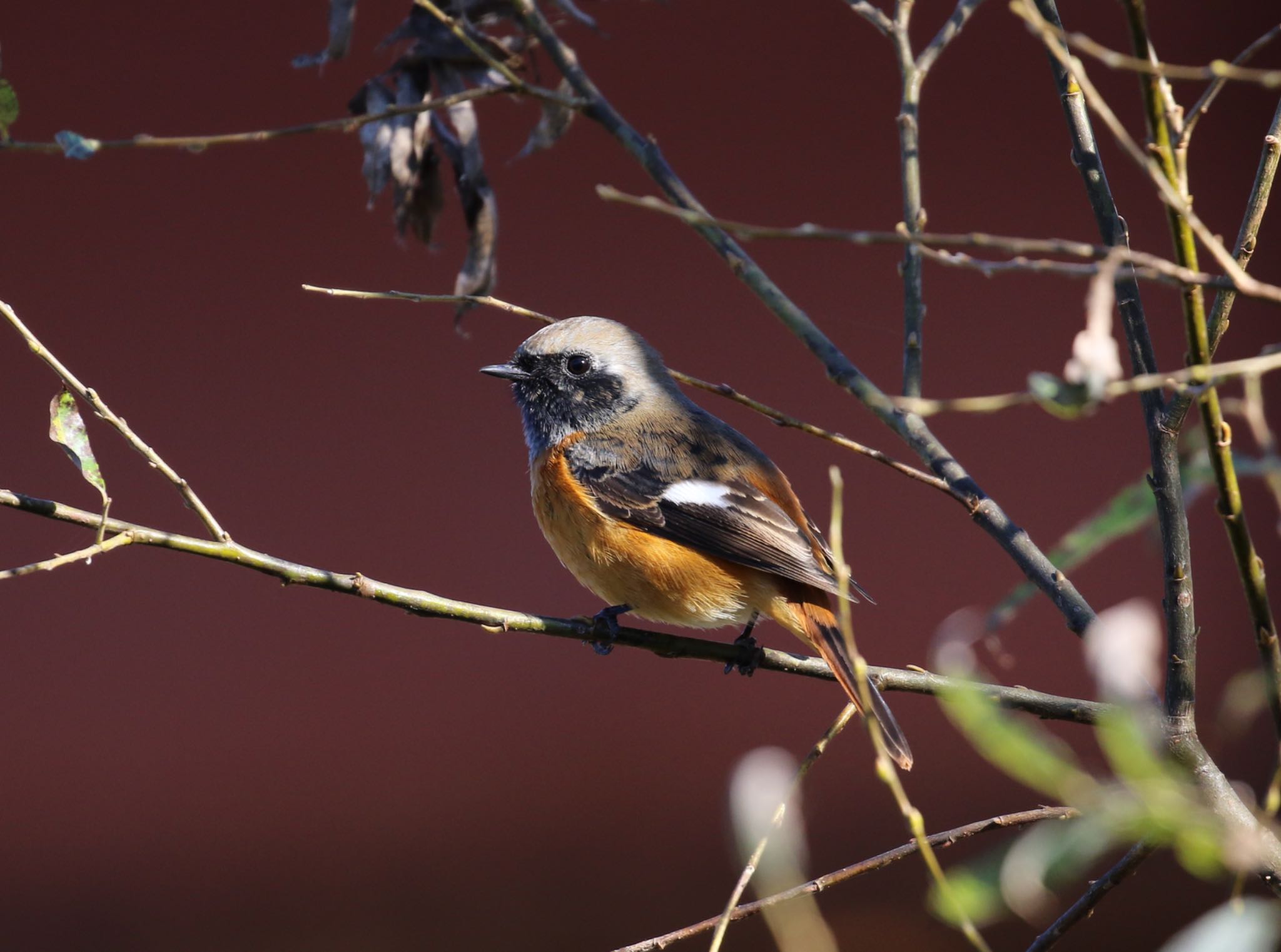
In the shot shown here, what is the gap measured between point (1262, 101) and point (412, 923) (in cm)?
487

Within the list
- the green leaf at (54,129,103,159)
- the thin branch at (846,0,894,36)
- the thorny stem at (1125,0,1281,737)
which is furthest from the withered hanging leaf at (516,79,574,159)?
the thorny stem at (1125,0,1281,737)

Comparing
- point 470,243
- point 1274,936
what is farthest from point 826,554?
point 1274,936

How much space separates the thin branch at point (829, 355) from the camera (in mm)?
1731

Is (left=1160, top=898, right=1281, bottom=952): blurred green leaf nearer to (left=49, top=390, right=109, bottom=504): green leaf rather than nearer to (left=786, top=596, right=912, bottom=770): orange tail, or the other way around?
(left=49, top=390, right=109, bottom=504): green leaf

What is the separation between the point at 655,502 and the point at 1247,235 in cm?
168

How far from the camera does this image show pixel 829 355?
180 centimetres

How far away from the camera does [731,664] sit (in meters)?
2.67

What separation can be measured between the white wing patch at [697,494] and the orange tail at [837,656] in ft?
1.15

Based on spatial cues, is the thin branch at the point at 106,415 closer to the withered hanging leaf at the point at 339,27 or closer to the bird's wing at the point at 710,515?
the withered hanging leaf at the point at 339,27

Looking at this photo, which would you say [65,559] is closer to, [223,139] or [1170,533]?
[223,139]

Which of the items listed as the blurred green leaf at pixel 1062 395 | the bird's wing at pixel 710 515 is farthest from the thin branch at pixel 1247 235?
the bird's wing at pixel 710 515

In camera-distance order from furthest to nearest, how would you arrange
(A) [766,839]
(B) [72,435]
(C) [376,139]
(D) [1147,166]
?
(C) [376,139]
(B) [72,435]
(A) [766,839]
(D) [1147,166]

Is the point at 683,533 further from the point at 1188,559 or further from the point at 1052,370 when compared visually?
the point at 1052,370

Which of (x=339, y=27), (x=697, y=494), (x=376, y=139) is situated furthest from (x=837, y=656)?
(x=339, y=27)
